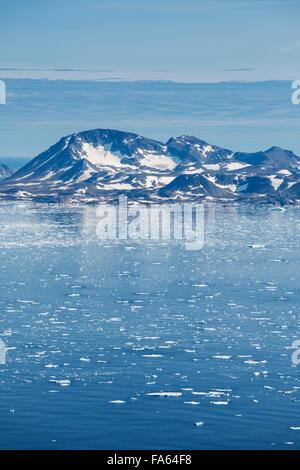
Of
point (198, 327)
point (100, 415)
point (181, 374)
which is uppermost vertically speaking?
point (198, 327)

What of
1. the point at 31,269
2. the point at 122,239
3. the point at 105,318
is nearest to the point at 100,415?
the point at 105,318

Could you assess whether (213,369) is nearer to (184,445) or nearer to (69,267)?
(184,445)

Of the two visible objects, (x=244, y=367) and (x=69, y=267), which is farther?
(x=69, y=267)

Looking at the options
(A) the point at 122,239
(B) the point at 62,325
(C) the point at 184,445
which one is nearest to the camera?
(C) the point at 184,445

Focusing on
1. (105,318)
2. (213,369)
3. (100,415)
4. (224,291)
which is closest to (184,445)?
(100,415)

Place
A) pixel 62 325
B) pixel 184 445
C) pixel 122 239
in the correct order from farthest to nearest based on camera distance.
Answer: pixel 122 239 → pixel 62 325 → pixel 184 445

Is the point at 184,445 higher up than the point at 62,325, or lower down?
lower down
